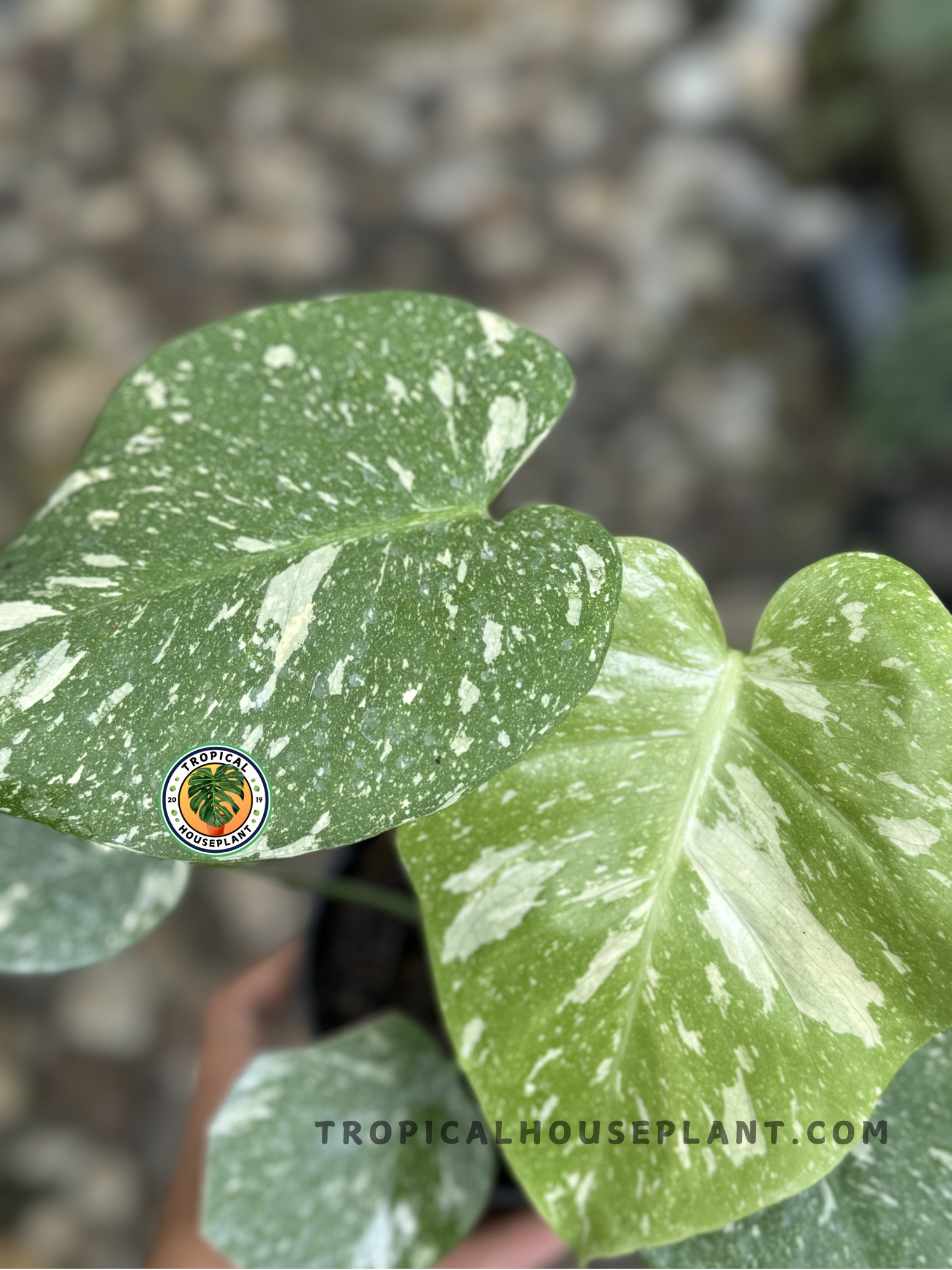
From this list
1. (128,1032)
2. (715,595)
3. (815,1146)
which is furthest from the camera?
(715,595)

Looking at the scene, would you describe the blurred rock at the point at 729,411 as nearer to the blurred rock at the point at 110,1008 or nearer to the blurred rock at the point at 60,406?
the blurred rock at the point at 60,406

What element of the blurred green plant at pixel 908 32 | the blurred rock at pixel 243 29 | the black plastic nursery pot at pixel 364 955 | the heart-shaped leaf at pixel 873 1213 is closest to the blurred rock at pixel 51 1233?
the black plastic nursery pot at pixel 364 955

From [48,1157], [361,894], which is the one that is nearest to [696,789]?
[361,894]

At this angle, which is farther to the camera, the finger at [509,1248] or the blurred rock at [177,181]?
the blurred rock at [177,181]

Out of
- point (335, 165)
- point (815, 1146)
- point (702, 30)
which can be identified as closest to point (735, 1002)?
point (815, 1146)

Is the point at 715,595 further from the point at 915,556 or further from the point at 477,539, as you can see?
the point at 477,539
